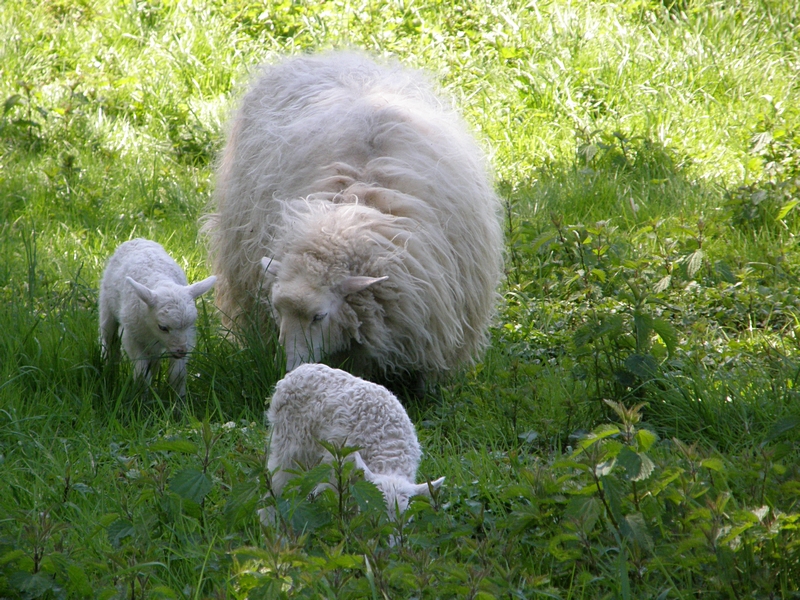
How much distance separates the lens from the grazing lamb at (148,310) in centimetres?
394

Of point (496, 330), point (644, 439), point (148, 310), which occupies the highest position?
point (644, 439)

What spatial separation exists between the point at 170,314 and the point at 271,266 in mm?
511

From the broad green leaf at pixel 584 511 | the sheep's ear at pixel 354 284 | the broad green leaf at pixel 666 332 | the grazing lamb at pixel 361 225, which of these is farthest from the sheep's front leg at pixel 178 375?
the broad green leaf at pixel 584 511

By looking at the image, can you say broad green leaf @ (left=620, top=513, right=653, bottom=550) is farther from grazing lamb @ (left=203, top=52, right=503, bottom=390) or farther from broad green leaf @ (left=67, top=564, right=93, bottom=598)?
grazing lamb @ (left=203, top=52, right=503, bottom=390)

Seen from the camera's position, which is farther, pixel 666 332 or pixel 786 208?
pixel 786 208

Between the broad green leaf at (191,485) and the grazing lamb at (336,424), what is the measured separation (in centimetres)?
25

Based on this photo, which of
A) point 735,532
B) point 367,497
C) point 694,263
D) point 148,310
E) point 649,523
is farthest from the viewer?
point 694,263

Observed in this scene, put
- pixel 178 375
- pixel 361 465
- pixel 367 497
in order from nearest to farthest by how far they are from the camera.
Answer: pixel 367 497 < pixel 361 465 < pixel 178 375

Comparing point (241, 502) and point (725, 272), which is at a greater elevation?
point (241, 502)

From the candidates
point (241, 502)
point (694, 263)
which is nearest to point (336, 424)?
point (241, 502)

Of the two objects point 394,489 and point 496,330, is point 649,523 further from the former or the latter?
point 496,330

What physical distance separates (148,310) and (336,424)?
151 cm

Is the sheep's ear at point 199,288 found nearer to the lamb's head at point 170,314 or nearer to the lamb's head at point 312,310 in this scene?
the lamb's head at point 170,314

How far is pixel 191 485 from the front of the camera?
102 inches
